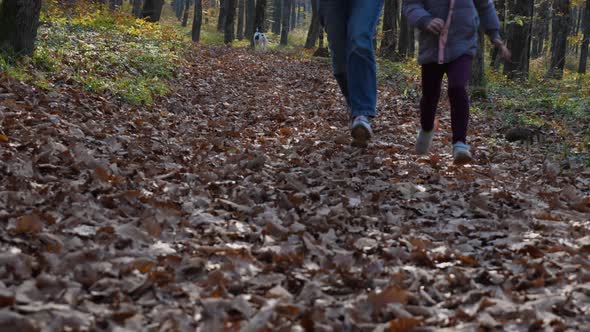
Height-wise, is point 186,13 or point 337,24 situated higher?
point 186,13

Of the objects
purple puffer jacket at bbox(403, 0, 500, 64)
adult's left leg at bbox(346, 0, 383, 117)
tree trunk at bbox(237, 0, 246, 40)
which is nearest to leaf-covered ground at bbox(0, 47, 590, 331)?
adult's left leg at bbox(346, 0, 383, 117)

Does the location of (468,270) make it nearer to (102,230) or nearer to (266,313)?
(266,313)

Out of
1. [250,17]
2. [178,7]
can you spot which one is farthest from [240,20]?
[178,7]

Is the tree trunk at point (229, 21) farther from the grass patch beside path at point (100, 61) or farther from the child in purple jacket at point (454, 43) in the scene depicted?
the child in purple jacket at point (454, 43)

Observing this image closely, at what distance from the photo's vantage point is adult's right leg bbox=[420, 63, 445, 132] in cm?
523

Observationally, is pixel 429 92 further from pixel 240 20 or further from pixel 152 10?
pixel 240 20

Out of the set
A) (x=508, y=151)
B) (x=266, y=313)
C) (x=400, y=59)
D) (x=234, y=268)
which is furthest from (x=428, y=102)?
(x=400, y=59)

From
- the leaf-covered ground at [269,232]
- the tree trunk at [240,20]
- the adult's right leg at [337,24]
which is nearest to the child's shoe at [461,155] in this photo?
the leaf-covered ground at [269,232]

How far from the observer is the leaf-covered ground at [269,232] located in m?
2.15

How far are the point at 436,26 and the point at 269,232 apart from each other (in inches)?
108

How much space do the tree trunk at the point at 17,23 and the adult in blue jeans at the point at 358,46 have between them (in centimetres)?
408

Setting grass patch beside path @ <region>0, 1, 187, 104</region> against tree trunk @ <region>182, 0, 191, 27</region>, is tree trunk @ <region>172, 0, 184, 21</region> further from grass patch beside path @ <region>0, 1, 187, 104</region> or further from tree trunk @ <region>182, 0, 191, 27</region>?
grass patch beside path @ <region>0, 1, 187, 104</region>

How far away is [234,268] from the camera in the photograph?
2.58 m

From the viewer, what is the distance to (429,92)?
5344 millimetres
